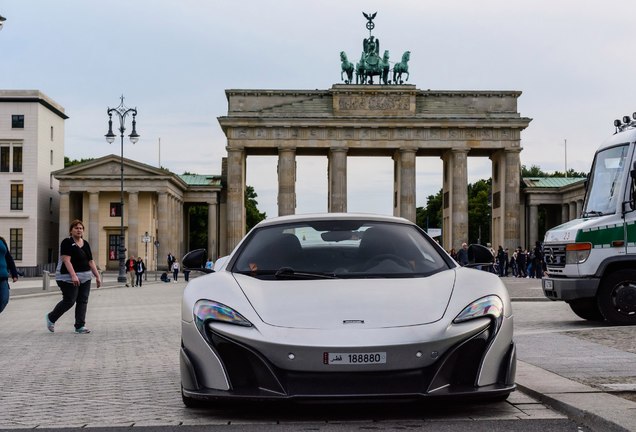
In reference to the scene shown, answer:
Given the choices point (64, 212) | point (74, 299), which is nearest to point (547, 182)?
point (64, 212)

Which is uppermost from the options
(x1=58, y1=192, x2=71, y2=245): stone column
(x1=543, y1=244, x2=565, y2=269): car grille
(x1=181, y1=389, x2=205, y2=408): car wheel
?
(x1=58, y1=192, x2=71, y2=245): stone column

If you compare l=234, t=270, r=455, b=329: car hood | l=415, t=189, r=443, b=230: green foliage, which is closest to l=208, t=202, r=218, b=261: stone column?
l=415, t=189, r=443, b=230: green foliage

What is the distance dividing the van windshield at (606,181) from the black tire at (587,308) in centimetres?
156

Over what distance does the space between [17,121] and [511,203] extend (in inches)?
1688

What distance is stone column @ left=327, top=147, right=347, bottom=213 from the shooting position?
89.3 metres

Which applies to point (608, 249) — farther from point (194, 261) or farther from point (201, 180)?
point (201, 180)

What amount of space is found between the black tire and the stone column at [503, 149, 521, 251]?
70.4 meters

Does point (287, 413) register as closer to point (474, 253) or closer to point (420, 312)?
point (420, 312)

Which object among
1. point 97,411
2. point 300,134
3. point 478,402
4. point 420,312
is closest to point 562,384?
point 478,402

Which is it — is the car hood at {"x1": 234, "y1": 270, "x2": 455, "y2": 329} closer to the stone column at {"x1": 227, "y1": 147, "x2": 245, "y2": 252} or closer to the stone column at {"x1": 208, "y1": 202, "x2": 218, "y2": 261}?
the stone column at {"x1": 227, "y1": 147, "x2": 245, "y2": 252}

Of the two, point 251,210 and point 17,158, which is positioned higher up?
point 17,158

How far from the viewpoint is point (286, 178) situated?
89.6m

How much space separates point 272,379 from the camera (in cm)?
711

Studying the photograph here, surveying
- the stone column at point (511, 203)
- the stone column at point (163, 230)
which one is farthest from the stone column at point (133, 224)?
the stone column at point (511, 203)
